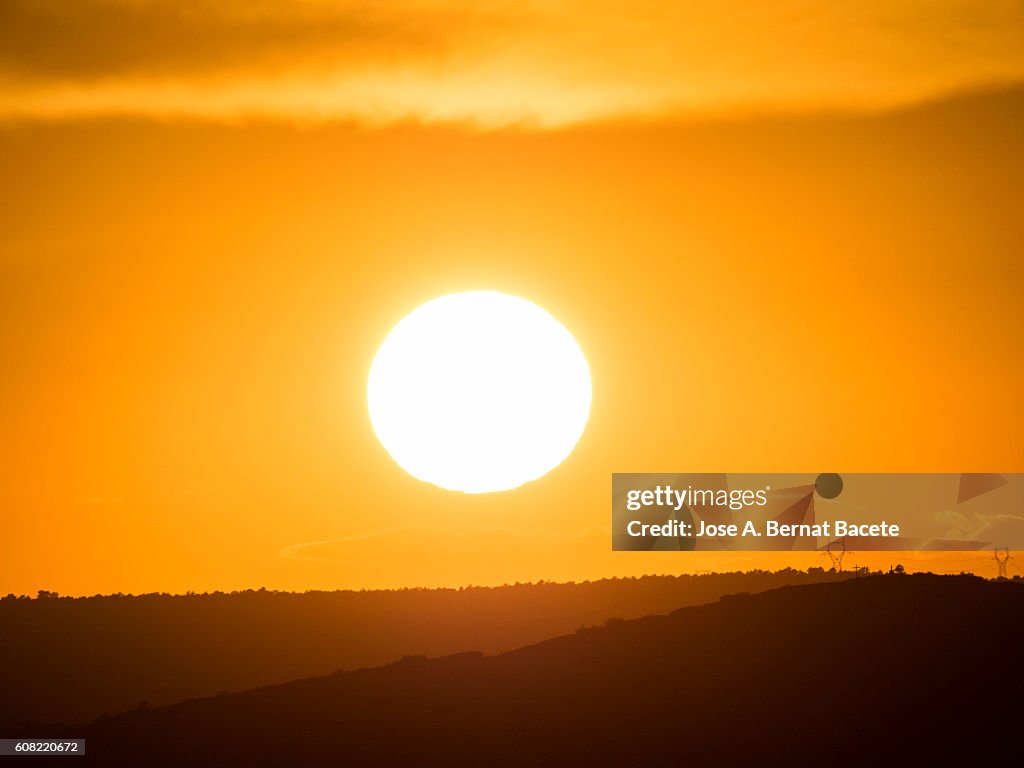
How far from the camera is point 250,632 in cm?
8331

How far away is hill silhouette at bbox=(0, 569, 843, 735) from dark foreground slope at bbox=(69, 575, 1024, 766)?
18.8 meters

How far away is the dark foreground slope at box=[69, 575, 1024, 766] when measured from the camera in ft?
144

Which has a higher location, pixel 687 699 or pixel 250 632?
pixel 250 632

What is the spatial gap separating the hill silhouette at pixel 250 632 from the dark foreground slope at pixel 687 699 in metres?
18.8

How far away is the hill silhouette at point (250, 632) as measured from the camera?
2985 inches

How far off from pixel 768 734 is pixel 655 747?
382 centimetres

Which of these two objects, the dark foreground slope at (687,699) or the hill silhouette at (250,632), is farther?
the hill silhouette at (250,632)

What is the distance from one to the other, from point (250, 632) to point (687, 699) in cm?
4306

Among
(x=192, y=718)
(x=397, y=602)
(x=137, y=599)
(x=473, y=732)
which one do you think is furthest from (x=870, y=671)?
(x=137, y=599)

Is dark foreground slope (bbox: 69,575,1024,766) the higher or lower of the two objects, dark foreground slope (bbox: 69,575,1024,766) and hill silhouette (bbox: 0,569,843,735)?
the lower

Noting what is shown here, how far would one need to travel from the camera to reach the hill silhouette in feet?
249

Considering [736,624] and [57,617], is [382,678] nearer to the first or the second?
[736,624]

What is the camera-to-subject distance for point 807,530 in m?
63.9

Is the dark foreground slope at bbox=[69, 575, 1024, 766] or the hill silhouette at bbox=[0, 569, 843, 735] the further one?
the hill silhouette at bbox=[0, 569, 843, 735]
